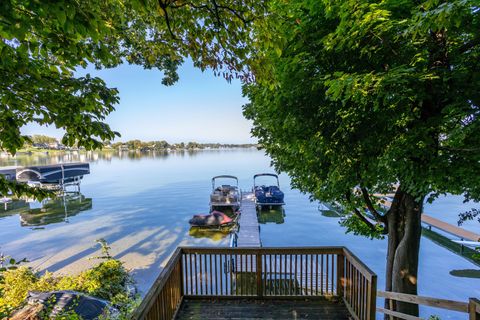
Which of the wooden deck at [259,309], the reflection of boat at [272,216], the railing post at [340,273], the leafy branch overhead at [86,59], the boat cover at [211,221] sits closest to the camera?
the leafy branch overhead at [86,59]

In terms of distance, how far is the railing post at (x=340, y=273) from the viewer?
449cm

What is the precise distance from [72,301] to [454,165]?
289 inches

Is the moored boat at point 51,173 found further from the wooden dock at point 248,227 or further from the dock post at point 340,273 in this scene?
the dock post at point 340,273

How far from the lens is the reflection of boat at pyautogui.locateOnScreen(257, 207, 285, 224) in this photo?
18359mm

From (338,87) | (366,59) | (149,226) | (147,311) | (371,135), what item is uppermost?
(366,59)

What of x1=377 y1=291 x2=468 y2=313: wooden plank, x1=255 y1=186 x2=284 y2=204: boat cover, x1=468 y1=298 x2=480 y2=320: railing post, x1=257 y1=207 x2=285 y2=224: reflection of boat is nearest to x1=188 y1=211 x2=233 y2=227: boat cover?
x1=257 y1=207 x2=285 y2=224: reflection of boat

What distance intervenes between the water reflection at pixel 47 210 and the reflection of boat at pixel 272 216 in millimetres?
15590

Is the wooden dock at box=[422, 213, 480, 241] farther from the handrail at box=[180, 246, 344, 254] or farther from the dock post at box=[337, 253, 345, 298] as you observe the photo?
the handrail at box=[180, 246, 344, 254]

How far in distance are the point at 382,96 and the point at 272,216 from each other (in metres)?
16.9

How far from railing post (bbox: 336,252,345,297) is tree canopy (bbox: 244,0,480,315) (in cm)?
124

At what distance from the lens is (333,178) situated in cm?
405

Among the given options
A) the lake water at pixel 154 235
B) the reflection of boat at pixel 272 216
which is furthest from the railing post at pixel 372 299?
the reflection of boat at pixel 272 216

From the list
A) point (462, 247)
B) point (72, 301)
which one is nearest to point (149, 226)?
point (72, 301)

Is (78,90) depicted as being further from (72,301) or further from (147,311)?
(72,301)
